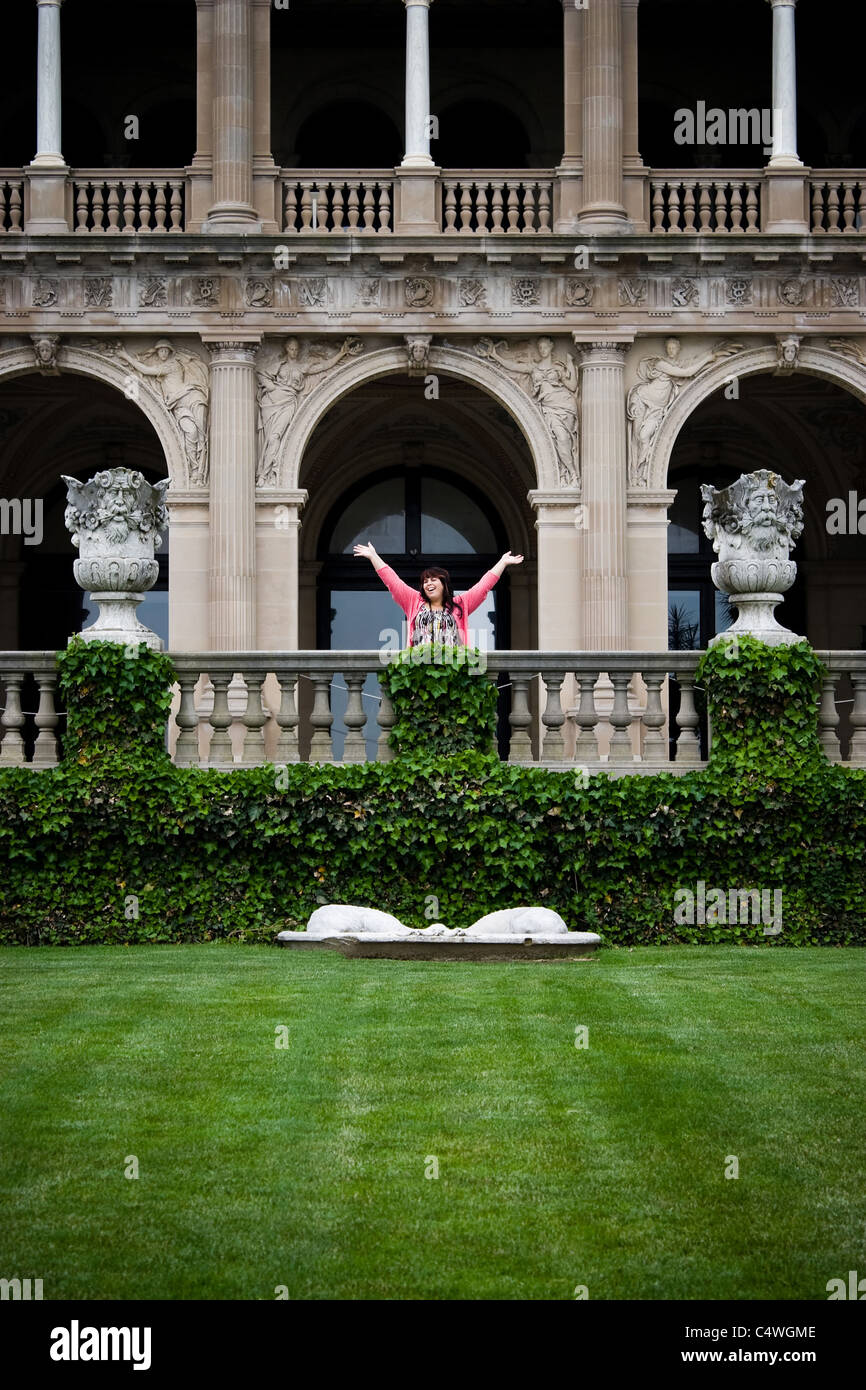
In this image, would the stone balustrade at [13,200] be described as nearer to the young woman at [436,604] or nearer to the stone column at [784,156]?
the stone column at [784,156]

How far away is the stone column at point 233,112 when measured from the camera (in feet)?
78.2

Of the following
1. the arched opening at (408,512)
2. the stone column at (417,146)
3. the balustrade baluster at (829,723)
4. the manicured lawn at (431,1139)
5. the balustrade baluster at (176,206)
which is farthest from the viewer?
the arched opening at (408,512)

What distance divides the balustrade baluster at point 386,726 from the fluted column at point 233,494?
342 inches

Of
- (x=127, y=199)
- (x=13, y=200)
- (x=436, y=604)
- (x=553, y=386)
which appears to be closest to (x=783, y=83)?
(x=553, y=386)

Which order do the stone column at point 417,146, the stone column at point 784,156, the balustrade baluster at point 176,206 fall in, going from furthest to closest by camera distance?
the stone column at point 784,156 → the stone column at point 417,146 → the balustrade baluster at point 176,206

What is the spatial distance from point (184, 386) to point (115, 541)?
9470 mm

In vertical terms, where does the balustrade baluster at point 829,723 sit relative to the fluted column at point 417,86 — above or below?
below

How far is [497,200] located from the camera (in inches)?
939

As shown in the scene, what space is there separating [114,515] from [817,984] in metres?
7.03

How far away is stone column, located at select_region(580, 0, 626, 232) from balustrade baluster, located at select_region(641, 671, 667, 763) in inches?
409

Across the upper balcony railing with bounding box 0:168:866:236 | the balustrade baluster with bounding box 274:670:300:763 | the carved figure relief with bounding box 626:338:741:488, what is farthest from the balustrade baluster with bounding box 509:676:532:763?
the upper balcony railing with bounding box 0:168:866:236

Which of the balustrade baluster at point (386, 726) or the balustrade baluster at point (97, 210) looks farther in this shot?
the balustrade baluster at point (97, 210)

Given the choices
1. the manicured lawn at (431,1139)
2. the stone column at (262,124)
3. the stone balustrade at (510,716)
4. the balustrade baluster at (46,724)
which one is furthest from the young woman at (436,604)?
the stone column at (262,124)

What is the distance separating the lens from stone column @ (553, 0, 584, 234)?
24.2 metres
